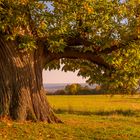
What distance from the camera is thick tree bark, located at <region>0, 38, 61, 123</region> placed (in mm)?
20297

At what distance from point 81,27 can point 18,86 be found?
11.9 ft

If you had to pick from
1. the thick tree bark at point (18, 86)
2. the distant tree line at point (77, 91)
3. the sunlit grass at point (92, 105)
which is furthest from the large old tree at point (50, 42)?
the distant tree line at point (77, 91)

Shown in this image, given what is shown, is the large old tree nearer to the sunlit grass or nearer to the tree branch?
the tree branch

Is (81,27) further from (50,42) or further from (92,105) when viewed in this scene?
(92,105)

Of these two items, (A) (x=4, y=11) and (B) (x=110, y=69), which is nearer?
(A) (x=4, y=11)

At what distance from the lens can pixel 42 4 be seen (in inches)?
735

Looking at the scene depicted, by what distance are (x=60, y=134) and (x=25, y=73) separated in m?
3.82

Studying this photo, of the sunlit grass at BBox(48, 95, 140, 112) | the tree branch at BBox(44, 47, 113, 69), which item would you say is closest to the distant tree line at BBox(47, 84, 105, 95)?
the sunlit grass at BBox(48, 95, 140, 112)

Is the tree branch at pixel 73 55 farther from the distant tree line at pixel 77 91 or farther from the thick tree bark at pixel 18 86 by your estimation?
the distant tree line at pixel 77 91

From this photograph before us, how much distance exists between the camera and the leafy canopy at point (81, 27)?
736 inches

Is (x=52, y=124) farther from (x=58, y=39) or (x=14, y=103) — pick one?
(x=58, y=39)

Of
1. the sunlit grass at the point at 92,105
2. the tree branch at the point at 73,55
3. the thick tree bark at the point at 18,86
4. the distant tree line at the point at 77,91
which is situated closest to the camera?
the thick tree bark at the point at 18,86

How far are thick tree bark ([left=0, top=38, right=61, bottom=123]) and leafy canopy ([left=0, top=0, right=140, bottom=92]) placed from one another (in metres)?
0.85

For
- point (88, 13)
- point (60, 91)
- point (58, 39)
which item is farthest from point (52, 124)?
point (60, 91)
